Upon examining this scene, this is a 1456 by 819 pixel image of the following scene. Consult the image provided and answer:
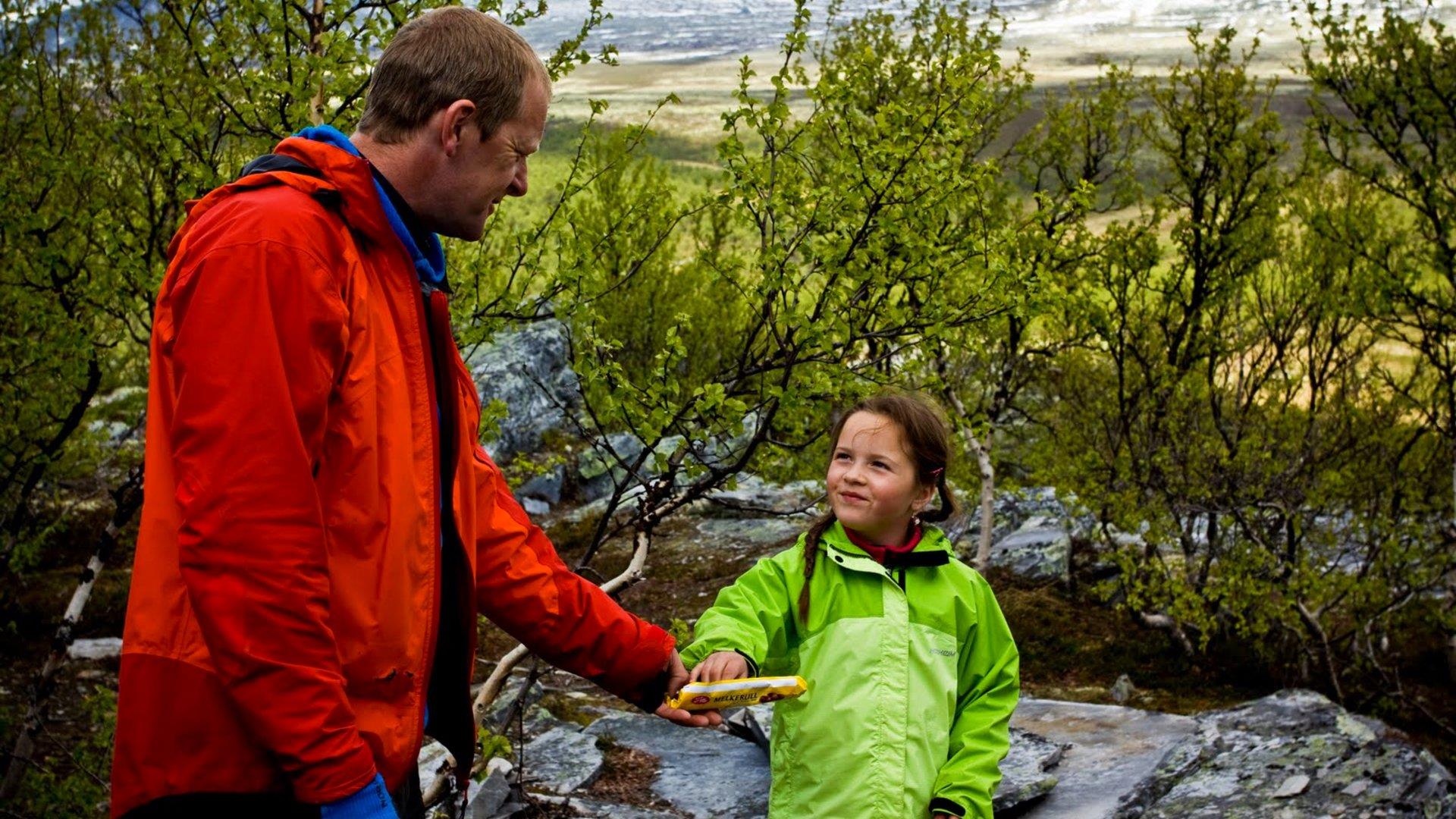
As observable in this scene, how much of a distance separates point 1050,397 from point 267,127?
11019mm

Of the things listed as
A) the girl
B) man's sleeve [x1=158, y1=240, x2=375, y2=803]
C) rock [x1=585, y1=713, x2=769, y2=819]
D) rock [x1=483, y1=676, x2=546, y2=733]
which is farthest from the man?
rock [x1=483, y1=676, x2=546, y2=733]

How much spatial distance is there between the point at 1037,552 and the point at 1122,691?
399cm

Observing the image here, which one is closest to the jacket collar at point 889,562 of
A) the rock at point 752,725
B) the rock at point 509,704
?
the rock at point 752,725

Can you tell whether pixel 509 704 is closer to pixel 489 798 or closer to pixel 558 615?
pixel 489 798

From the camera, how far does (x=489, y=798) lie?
19.7 ft

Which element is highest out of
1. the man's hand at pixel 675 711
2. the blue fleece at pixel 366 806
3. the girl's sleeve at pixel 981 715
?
the blue fleece at pixel 366 806

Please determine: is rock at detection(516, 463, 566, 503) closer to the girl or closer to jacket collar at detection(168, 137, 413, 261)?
the girl

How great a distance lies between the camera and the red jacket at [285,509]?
1.75m

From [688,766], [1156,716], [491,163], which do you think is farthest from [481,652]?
[491,163]

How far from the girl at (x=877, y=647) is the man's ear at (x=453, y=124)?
4.50ft

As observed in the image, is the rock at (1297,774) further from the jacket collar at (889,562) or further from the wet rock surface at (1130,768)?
the jacket collar at (889,562)

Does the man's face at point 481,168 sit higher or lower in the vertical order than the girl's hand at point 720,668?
higher

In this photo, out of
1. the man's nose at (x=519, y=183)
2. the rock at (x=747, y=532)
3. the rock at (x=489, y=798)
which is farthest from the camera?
the rock at (x=747, y=532)

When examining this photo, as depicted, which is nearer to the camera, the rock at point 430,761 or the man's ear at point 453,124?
the man's ear at point 453,124
